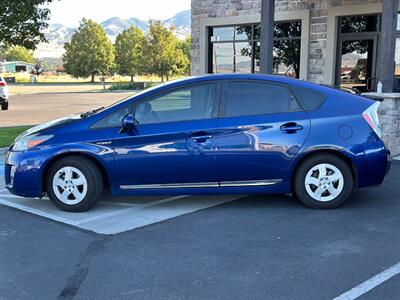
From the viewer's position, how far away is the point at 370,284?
3.75 meters

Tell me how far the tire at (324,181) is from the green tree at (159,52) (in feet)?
138

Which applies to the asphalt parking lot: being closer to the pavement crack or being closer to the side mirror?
the pavement crack

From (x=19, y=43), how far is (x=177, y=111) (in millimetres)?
8867

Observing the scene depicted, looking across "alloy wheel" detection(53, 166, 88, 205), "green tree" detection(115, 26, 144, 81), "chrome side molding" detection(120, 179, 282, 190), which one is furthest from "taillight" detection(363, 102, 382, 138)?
"green tree" detection(115, 26, 144, 81)

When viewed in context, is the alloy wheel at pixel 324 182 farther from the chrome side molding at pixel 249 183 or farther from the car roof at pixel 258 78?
the car roof at pixel 258 78

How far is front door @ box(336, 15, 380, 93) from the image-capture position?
40.7 feet

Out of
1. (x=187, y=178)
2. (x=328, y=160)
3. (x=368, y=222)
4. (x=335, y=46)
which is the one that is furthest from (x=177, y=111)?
(x=335, y=46)

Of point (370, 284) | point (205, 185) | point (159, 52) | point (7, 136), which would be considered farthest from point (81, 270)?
point (159, 52)

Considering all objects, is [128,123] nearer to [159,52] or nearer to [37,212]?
[37,212]

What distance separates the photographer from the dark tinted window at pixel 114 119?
567cm

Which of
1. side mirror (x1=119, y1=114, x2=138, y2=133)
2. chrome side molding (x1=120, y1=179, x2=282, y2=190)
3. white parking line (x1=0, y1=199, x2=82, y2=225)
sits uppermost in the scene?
side mirror (x1=119, y1=114, x2=138, y2=133)

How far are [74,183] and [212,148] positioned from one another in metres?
1.60

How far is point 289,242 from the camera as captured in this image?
468 cm

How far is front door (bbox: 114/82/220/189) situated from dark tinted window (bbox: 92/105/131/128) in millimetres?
120
